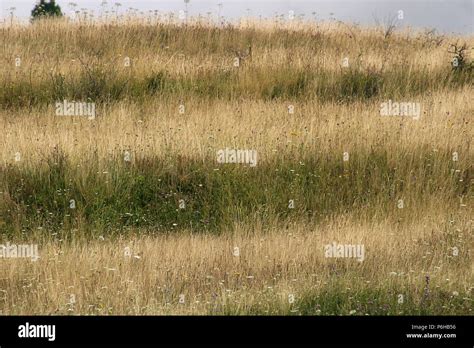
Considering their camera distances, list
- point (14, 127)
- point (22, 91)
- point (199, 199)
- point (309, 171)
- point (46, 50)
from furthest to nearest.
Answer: point (46, 50), point (22, 91), point (14, 127), point (309, 171), point (199, 199)

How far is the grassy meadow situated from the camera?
7.07 m

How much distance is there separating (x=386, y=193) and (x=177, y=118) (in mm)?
4561

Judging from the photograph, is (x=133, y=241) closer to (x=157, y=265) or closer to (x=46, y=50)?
(x=157, y=265)

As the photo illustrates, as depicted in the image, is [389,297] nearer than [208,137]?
Yes

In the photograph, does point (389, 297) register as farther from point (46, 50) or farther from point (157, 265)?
point (46, 50)

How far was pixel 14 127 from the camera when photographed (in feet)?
41.8

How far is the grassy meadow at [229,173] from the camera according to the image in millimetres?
7074

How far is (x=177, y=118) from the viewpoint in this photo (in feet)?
44.3

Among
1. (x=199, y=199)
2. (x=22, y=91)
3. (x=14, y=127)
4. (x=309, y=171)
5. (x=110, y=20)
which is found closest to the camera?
(x=199, y=199)

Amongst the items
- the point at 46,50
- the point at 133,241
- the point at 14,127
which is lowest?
the point at 133,241

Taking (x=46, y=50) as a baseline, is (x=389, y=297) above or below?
below

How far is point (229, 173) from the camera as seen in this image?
1108 centimetres

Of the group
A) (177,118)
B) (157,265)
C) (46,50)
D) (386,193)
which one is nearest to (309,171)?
(386,193)

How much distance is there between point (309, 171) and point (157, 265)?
4.49 metres
